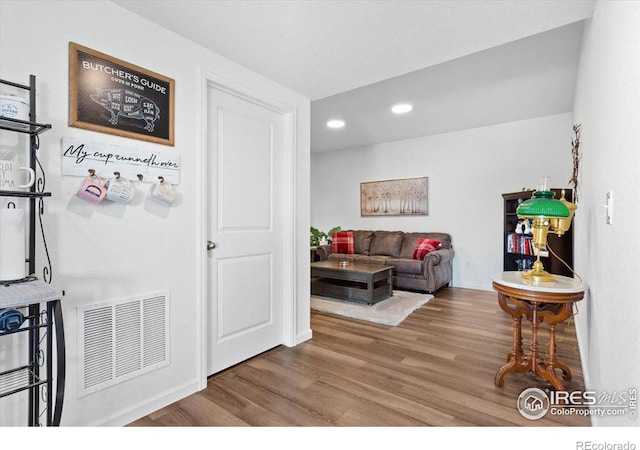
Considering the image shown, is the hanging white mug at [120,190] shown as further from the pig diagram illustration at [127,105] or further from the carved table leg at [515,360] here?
the carved table leg at [515,360]

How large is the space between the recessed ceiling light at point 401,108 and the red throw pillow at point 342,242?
91.1 inches

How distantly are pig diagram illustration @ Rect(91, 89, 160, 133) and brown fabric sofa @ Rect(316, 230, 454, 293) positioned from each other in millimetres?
3730

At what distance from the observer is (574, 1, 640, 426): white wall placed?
1.01 metres

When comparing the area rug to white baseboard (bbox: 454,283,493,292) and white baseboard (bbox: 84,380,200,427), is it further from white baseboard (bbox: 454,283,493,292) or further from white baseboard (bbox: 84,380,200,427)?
white baseboard (bbox: 84,380,200,427)

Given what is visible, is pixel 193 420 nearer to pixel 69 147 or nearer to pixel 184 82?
pixel 69 147

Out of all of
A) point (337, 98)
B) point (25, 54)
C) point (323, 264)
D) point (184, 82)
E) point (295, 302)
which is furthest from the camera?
point (323, 264)

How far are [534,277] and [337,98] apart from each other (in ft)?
8.86

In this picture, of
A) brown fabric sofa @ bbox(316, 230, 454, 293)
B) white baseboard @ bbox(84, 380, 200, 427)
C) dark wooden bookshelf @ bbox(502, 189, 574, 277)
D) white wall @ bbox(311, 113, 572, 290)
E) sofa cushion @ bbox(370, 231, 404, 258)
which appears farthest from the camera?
sofa cushion @ bbox(370, 231, 404, 258)

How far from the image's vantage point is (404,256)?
5262 millimetres

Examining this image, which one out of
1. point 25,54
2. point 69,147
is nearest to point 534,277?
point 69,147

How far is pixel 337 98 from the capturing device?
3.80 m

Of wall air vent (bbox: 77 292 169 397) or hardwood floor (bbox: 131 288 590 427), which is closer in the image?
wall air vent (bbox: 77 292 169 397)

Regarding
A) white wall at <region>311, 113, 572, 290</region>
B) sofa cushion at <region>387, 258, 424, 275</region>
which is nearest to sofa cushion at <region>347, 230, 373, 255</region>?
white wall at <region>311, 113, 572, 290</region>

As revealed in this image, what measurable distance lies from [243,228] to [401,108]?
2.62 meters
